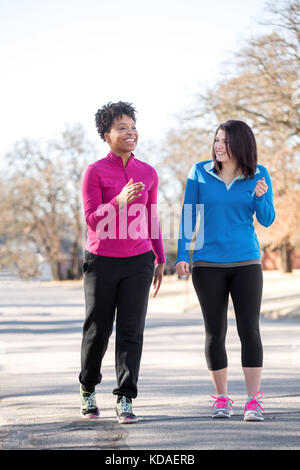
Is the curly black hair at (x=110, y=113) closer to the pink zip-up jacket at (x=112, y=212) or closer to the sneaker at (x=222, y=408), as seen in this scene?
the pink zip-up jacket at (x=112, y=212)

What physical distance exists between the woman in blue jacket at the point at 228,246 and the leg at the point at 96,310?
437mm

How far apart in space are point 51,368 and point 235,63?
816 inches

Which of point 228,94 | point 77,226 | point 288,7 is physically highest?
point 288,7

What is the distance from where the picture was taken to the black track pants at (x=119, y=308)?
4.74 m

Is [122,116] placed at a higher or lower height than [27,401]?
higher

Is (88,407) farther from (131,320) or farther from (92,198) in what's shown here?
(92,198)

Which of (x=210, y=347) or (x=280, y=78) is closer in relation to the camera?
(x=210, y=347)

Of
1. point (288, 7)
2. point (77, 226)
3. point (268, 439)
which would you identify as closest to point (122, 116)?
point (268, 439)

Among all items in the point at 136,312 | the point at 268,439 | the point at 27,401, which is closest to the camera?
the point at 268,439

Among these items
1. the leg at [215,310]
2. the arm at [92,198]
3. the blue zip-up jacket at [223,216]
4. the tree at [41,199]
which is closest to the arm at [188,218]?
the blue zip-up jacket at [223,216]

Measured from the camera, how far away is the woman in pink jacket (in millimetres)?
4715

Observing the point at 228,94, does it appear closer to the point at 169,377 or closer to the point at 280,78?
the point at 280,78

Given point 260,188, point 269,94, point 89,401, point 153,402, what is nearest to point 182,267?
point 260,188

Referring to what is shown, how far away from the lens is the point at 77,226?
6094cm
